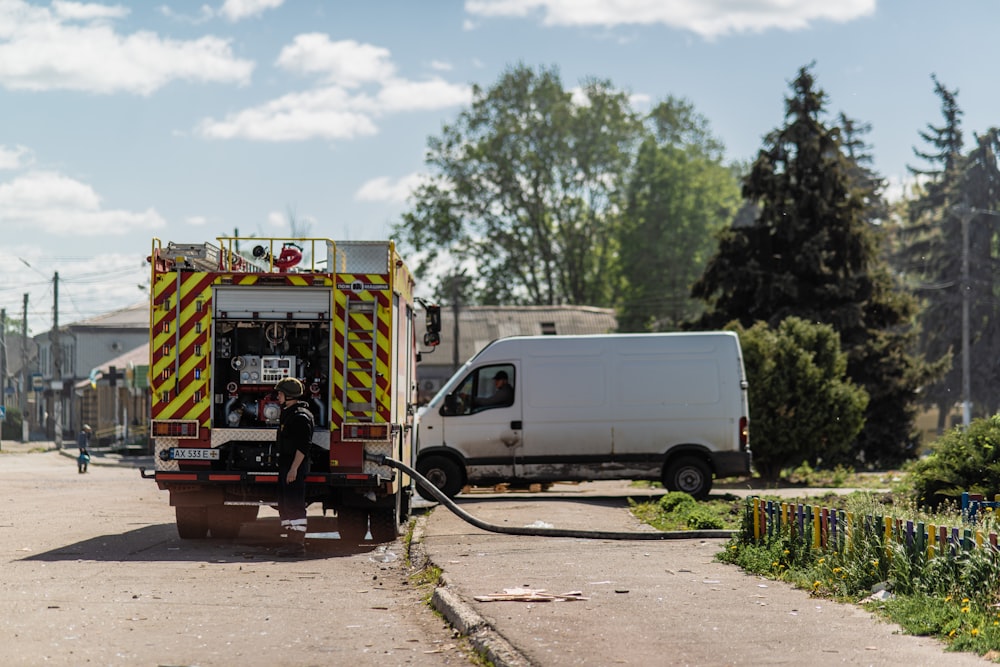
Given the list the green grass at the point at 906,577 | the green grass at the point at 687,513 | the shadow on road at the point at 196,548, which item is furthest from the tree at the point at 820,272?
the green grass at the point at 906,577

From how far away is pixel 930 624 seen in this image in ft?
26.5

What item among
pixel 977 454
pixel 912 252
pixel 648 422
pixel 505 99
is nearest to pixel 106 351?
pixel 505 99

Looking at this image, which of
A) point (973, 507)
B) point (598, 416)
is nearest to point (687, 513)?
point (598, 416)

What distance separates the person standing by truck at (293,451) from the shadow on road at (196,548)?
410mm

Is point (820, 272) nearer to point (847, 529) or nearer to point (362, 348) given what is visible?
point (362, 348)

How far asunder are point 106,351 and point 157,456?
7236 cm

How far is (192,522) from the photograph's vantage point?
14.9 metres

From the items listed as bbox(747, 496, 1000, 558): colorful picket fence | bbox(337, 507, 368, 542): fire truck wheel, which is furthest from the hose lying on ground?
bbox(747, 496, 1000, 558): colorful picket fence

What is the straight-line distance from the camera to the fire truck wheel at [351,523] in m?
15.2

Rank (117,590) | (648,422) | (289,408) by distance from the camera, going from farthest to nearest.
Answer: (648,422) → (289,408) → (117,590)

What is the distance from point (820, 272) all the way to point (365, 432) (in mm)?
26169

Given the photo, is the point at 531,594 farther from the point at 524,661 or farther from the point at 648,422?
the point at 648,422

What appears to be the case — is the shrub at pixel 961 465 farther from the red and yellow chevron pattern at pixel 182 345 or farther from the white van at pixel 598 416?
the red and yellow chevron pattern at pixel 182 345

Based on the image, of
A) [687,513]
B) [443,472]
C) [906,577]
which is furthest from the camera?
[443,472]
